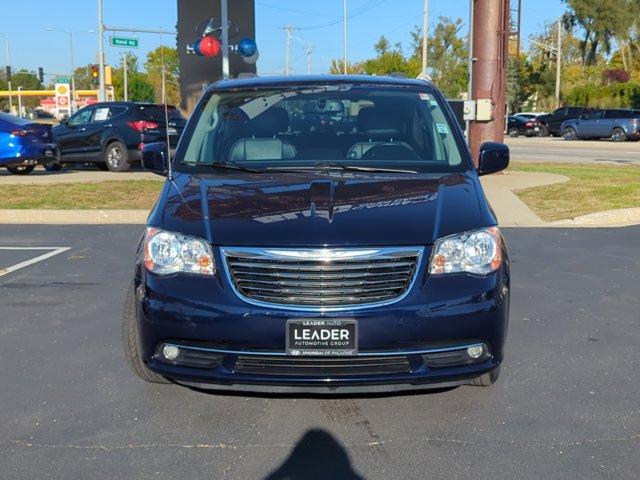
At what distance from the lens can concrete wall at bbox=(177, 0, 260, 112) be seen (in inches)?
1207

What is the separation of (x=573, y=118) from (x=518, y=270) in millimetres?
35132

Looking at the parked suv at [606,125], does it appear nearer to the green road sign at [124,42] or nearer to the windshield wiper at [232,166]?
the green road sign at [124,42]

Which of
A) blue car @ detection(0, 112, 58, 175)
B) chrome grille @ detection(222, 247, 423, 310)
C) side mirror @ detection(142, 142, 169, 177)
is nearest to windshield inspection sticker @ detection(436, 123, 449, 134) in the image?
chrome grille @ detection(222, 247, 423, 310)

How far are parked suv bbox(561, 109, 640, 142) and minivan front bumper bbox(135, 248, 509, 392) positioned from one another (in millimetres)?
A: 35899

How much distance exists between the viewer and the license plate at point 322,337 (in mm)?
3592

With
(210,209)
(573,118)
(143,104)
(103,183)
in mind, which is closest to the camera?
(210,209)

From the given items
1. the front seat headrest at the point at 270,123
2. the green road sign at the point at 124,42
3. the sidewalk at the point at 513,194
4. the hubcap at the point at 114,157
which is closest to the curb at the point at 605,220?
the sidewalk at the point at 513,194

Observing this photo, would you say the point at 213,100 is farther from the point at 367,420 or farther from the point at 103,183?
the point at 103,183

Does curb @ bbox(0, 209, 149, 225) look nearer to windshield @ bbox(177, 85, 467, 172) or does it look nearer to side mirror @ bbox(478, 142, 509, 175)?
windshield @ bbox(177, 85, 467, 172)

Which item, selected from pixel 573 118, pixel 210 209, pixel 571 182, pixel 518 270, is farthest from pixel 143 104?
pixel 573 118

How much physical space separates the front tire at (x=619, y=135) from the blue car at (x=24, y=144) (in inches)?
1123

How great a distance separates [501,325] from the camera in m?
3.85

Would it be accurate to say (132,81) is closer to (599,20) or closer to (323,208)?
(599,20)

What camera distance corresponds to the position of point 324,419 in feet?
13.2
